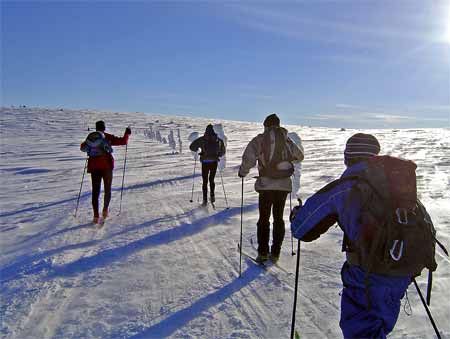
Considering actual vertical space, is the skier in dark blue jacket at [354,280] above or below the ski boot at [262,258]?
above

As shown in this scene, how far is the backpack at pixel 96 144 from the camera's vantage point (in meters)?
7.76

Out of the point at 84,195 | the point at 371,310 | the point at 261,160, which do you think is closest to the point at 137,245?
the point at 261,160

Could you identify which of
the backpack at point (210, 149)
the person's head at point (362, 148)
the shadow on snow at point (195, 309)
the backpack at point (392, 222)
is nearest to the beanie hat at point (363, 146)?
the person's head at point (362, 148)

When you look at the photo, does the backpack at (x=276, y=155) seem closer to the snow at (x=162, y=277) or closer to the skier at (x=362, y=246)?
the snow at (x=162, y=277)

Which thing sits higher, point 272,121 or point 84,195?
→ point 272,121

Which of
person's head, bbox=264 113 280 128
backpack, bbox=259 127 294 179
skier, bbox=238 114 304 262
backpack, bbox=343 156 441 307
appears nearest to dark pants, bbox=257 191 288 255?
skier, bbox=238 114 304 262

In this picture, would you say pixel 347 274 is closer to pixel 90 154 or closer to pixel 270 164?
pixel 270 164

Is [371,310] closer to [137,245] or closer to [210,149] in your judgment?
[137,245]

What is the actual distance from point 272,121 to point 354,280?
3.17m

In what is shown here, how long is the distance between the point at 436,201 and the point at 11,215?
10785 millimetres

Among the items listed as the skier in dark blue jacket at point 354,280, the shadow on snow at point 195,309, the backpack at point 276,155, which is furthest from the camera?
the backpack at point 276,155

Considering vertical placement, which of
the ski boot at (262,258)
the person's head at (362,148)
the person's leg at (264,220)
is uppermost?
the person's head at (362,148)

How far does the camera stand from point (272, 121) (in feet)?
17.8

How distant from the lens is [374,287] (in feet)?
8.32
